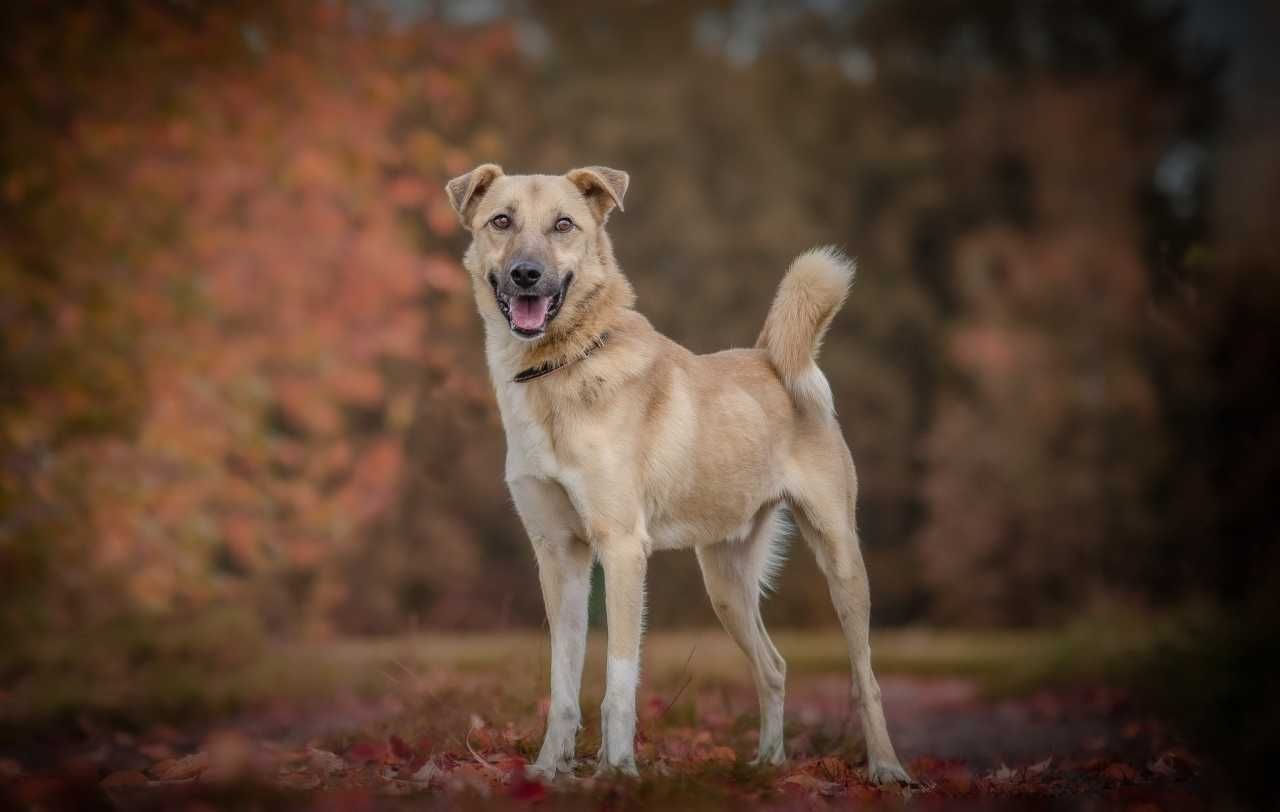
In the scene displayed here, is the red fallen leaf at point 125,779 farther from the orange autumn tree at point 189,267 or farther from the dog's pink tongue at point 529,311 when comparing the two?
the orange autumn tree at point 189,267

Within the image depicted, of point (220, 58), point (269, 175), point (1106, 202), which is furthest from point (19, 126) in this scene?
point (1106, 202)

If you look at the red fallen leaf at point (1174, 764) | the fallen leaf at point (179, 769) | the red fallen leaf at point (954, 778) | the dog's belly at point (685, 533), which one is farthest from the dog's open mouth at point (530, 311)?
the red fallen leaf at point (1174, 764)

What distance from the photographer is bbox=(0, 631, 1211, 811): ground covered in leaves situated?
179 inches

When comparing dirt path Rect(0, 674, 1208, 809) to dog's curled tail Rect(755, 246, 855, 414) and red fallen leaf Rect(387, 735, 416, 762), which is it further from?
dog's curled tail Rect(755, 246, 855, 414)

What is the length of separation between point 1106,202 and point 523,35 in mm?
10860

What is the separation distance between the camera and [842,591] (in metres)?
6.11

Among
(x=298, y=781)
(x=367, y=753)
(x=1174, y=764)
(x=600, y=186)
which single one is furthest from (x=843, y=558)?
(x=298, y=781)

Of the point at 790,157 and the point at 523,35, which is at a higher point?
the point at 523,35

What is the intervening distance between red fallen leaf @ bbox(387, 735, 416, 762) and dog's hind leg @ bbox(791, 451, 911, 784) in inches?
88.9

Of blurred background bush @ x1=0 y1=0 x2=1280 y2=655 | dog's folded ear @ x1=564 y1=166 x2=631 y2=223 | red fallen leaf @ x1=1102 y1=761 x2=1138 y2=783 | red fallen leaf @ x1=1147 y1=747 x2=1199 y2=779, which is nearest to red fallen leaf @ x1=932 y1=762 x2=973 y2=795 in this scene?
red fallen leaf @ x1=1102 y1=761 x2=1138 y2=783

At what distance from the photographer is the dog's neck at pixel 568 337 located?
17.8 feet

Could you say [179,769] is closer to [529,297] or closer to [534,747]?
Result: [534,747]

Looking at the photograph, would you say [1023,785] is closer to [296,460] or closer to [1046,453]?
[296,460]

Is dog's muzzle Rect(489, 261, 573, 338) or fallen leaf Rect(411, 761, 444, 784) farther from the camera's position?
dog's muzzle Rect(489, 261, 573, 338)
